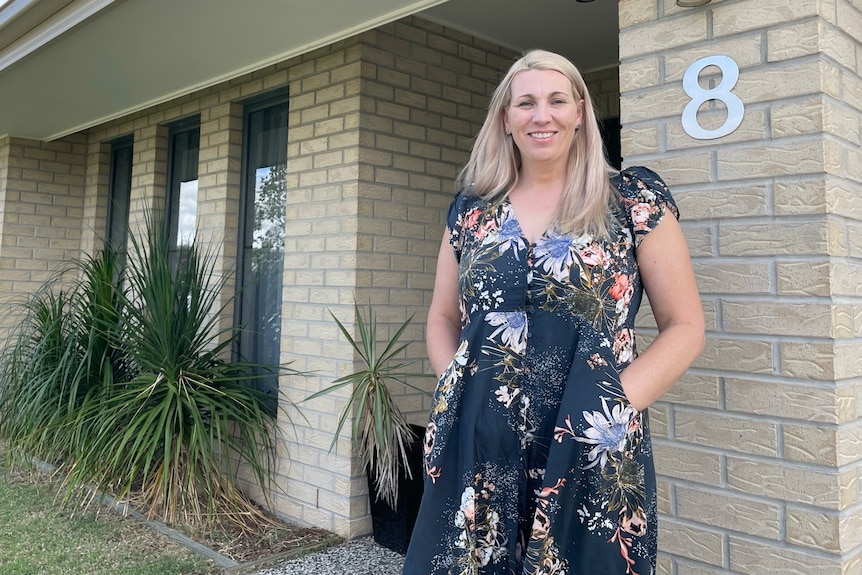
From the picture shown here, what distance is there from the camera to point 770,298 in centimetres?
167

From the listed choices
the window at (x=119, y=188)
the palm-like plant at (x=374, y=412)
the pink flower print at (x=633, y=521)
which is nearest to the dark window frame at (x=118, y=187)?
the window at (x=119, y=188)

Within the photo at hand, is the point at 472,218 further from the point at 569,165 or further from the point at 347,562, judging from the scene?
the point at 347,562

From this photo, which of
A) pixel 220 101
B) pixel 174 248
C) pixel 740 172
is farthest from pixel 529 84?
pixel 174 248

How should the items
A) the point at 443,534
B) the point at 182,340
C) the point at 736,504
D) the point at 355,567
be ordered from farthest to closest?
the point at 182,340 → the point at 355,567 → the point at 736,504 → the point at 443,534

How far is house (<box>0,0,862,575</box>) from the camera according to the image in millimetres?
1632

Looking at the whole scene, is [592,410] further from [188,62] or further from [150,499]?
[188,62]

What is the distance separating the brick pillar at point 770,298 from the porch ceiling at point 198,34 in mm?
1500

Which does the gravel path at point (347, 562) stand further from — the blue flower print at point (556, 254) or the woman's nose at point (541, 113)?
the woman's nose at point (541, 113)

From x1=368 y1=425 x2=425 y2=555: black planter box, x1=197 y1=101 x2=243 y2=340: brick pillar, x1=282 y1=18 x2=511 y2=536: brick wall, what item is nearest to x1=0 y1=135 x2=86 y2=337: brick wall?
x1=197 y1=101 x2=243 y2=340: brick pillar

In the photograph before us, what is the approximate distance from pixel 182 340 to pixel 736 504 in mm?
2926

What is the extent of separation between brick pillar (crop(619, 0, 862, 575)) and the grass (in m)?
2.33

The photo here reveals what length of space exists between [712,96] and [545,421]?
1.08 meters

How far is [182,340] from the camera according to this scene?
3.65 metres

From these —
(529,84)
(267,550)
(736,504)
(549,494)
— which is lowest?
(267,550)
